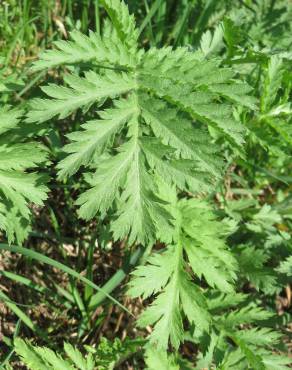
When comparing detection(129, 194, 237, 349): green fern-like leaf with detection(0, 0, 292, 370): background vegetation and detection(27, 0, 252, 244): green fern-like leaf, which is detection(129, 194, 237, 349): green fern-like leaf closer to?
detection(0, 0, 292, 370): background vegetation

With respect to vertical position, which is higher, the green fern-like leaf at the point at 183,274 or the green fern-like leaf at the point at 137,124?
the green fern-like leaf at the point at 137,124

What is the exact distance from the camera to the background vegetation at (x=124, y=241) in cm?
230

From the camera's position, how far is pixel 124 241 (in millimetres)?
2730

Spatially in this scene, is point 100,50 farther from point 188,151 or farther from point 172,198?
point 172,198

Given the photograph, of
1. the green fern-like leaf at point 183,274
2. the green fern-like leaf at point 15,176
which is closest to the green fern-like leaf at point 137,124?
the green fern-like leaf at point 15,176

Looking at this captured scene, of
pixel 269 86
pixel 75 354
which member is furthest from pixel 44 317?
pixel 269 86

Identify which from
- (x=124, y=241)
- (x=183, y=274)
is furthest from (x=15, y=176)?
(x=124, y=241)

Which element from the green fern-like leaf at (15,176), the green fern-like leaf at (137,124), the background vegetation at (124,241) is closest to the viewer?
the green fern-like leaf at (137,124)

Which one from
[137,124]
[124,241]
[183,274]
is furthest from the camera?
[124,241]

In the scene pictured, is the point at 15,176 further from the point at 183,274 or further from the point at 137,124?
the point at 183,274

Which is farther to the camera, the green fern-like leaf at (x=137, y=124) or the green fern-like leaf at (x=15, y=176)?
the green fern-like leaf at (x=15, y=176)

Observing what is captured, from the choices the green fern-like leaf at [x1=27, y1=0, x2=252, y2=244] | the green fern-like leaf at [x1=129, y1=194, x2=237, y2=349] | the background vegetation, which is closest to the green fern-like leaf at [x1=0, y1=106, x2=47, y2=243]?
the background vegetation

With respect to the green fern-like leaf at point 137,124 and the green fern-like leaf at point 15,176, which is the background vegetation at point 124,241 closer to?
the green fern-like leaf at point 15,176

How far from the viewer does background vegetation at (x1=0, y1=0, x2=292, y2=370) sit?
230 centimetres
